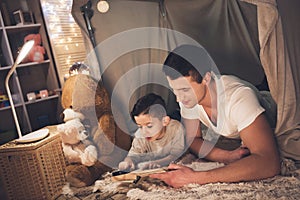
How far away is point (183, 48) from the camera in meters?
1.39

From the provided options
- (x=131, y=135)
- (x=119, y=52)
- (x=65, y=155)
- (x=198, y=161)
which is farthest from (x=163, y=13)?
(x=65, y=155)

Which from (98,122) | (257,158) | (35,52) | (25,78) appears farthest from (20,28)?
(257,158)

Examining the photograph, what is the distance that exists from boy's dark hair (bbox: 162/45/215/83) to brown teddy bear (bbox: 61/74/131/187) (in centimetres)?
47

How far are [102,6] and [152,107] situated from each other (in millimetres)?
704

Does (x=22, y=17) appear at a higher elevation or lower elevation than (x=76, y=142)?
higher

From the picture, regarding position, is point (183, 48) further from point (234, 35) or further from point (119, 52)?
point (119, 52)

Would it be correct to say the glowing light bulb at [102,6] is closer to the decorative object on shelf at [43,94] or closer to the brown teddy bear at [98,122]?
the brown teddy bear at [98,122]

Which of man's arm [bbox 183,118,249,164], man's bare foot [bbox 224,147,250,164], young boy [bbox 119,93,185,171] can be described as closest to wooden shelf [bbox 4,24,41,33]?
young boy [bbox 119,93,185,171]

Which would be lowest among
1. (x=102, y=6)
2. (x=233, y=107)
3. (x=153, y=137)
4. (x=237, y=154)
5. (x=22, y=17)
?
(x=237, y=154)

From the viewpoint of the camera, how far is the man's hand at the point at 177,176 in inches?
50.4

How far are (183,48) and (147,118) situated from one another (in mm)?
415

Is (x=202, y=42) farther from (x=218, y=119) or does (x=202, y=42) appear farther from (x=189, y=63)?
(x=218, y=119)

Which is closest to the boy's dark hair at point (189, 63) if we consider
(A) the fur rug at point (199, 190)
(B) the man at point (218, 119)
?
(B) the man at point (218, 119)

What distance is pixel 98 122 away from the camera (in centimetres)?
157
